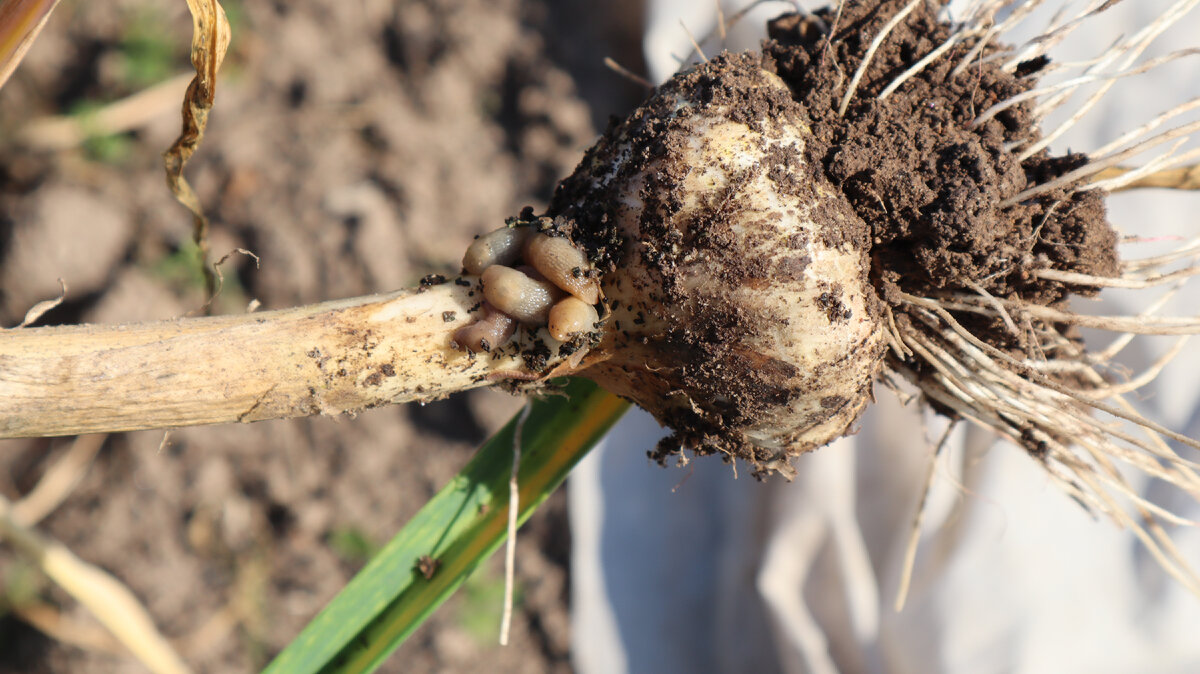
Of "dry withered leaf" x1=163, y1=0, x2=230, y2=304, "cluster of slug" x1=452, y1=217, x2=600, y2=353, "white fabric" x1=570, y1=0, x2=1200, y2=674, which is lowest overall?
"white fabric" x1=570, y1=0, x2=1200, y2=674

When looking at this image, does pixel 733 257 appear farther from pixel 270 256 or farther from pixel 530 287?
pixel 270 256

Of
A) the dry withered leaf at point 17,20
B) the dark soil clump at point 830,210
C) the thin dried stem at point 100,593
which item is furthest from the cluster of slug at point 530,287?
the thin dried stem at point 100,593

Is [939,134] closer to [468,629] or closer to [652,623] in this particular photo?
[652,623]

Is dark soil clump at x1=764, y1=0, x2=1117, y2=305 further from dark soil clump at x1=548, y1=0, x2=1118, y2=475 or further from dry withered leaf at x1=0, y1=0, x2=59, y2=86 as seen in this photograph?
dry withered leaf at x1=0, y1=0, x2=59, y2=86

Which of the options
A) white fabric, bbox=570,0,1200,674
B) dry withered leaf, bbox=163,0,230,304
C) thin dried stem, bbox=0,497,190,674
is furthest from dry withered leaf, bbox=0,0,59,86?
white fabric, bbox=570,0,1200,674

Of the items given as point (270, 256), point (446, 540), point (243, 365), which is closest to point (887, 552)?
point (446, 540)

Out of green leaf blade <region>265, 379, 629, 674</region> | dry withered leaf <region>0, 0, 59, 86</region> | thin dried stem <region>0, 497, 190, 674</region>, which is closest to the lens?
dry withered leaf <region>0, 0, 59, 86</region>

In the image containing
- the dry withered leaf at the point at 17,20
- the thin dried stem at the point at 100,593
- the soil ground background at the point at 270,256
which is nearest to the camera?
the dry withered leaf at the point at 17,20

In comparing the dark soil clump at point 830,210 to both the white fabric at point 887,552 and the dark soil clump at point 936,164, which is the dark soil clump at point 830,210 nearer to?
the dark soil clump at point 936,164
